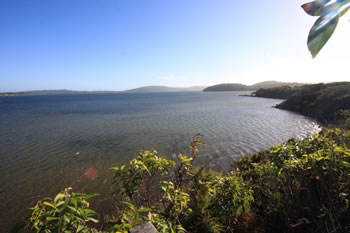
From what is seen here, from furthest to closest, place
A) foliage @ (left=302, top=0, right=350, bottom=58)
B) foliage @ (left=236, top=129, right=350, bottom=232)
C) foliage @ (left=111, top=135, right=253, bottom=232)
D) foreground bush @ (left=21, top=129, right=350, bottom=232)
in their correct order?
foliage @ (left=236, top=129, right=350, bottom=232) < foreground bush @ (left=21, top=129, right=350, bottom=232) < foliage @ (left=111, top=135, right=253, bottom=232) < foliage @ (left=302, top=0, right=350, bottom=58)

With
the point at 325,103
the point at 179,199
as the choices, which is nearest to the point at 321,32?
the point at 179,199

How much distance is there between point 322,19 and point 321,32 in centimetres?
4

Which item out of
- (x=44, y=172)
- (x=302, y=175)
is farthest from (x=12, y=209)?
(x=302, y=175)

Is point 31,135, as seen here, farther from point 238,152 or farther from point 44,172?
point 238,152

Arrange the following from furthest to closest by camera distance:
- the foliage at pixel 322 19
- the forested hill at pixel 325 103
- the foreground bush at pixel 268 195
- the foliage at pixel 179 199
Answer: the forested hill at pixel 325 103, the foreground bush at pixel 268 195, the foliage at pixel 179 199, the foliage at pixel 322 19

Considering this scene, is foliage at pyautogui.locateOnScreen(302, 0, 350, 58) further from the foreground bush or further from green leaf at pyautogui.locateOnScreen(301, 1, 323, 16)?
the foreground bush

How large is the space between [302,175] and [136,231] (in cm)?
318

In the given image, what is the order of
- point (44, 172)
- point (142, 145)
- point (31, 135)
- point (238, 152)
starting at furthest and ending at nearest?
point (31, 135) → point (142, 145) → point (238, 152) → point (44, 172)

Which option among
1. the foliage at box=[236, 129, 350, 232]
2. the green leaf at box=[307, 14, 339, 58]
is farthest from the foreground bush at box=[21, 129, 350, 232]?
the green leaf at box=[307, 14, 339, 58]

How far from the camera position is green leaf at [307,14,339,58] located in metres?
0.49

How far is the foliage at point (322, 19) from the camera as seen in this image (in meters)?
A: 0.49

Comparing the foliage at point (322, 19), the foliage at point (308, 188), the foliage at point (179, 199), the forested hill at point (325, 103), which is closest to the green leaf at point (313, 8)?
the foliage at point (322, 19)

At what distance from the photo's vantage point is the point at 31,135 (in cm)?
1872

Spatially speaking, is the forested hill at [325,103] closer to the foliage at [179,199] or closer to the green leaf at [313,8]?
the foliage at [179,199]
